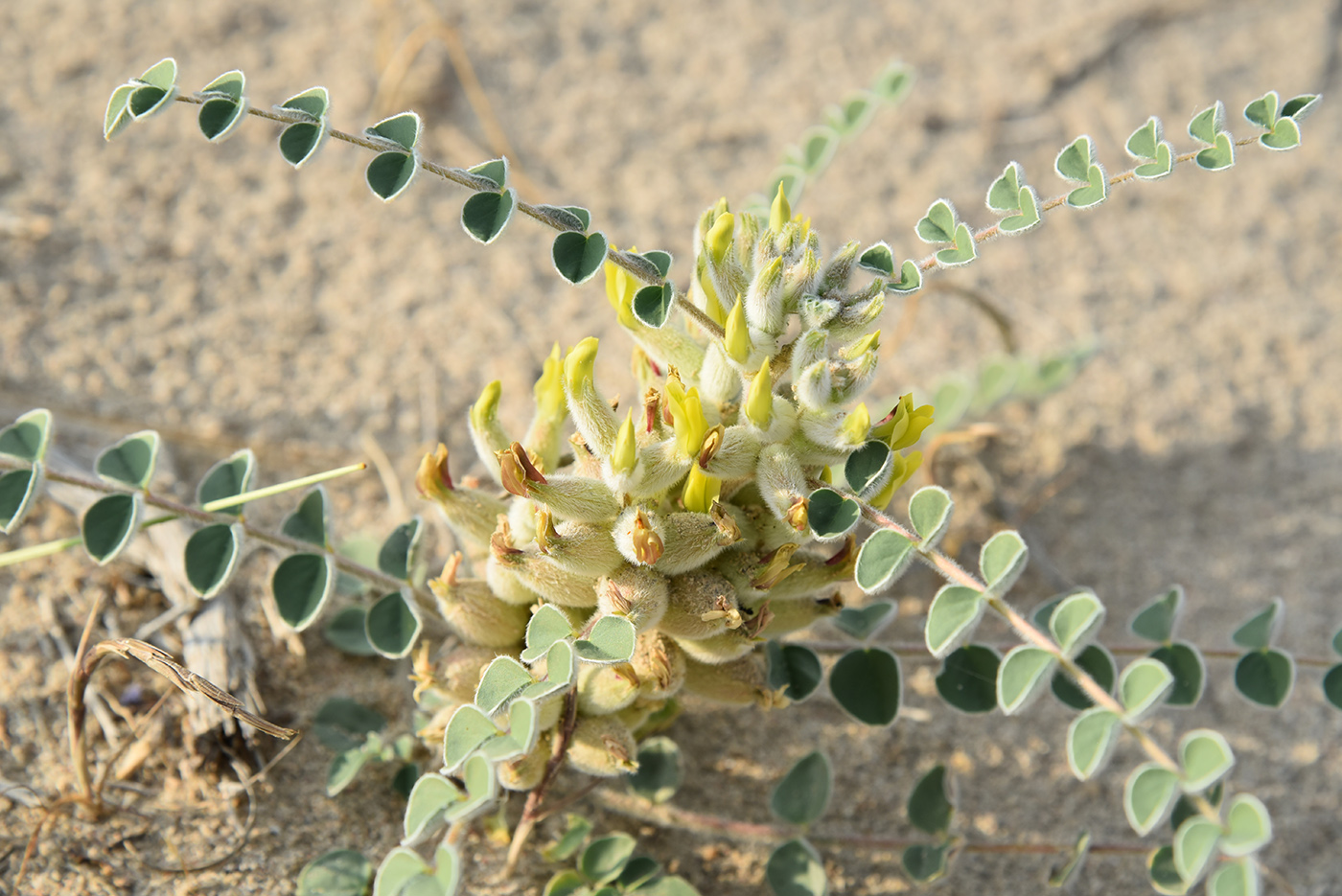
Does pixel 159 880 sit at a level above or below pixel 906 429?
below

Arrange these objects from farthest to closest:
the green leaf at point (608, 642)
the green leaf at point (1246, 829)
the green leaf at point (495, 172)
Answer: the green leaf at point (495, 172) → the green leaf at point (608, 642) → the green leaf at point (1246, 829)

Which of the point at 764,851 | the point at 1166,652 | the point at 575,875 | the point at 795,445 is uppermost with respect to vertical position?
the point at 795,445

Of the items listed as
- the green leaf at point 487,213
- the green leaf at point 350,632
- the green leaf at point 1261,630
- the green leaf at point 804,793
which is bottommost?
the green leaf at point 804,793

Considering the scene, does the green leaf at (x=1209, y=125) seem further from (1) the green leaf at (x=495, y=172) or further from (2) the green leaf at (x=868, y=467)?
(1) the green leaf at (x=495, y=172)

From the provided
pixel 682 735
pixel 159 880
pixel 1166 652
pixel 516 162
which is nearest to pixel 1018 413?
pixel 1166 652

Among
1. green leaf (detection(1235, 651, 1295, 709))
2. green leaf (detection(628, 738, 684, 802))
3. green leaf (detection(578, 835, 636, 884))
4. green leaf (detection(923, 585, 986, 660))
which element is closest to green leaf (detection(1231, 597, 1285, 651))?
green leaf (detection(1235, 651, 1295, 709))

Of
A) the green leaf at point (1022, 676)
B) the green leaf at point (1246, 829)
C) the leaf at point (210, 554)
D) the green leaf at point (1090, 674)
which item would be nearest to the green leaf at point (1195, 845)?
the green leaf at point (1246, 829)

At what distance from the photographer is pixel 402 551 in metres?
1.74

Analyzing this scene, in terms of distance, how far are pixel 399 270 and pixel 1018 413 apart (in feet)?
5.39

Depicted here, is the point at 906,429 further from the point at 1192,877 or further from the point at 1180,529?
the point at 1180,529

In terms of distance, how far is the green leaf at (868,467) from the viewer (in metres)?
1.46

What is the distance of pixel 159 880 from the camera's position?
1658 millimetres

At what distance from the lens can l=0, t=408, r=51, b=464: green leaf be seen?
1.61 metres

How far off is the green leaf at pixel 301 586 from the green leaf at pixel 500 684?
1.34ft
